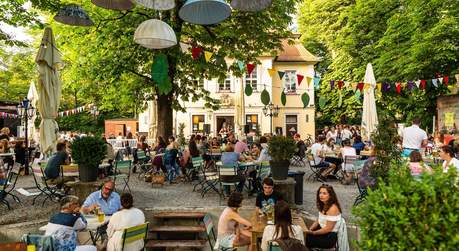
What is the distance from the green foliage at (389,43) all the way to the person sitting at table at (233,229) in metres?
15.9

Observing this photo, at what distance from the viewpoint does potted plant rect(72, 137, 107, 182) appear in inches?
317

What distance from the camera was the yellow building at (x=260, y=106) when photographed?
31766 mm

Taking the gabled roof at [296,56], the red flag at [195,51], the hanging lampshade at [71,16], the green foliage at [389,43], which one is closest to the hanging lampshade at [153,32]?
the hanging lampshade at [71,16]

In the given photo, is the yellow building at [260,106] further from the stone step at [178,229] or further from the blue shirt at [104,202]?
the blue shirt at [104,202]

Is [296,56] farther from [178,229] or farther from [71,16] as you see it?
[178,229]

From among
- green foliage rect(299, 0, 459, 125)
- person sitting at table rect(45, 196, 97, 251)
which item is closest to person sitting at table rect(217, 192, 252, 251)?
person sitting at table rect(45, 196, 97, 251)

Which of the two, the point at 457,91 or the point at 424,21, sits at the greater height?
the point at 424,21

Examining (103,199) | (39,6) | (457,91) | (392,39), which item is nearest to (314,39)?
(392,39)

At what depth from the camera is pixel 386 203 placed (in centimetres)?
286

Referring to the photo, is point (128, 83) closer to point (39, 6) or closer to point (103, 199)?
point (39, 6)

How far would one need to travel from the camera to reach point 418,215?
2.70 meters

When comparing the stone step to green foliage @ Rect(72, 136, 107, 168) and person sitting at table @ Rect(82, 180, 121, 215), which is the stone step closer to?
person sitting at table @ Rect(82, 180, 121, 215)

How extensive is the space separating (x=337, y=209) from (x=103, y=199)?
12.3 feet

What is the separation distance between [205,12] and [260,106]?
25.9 metres
